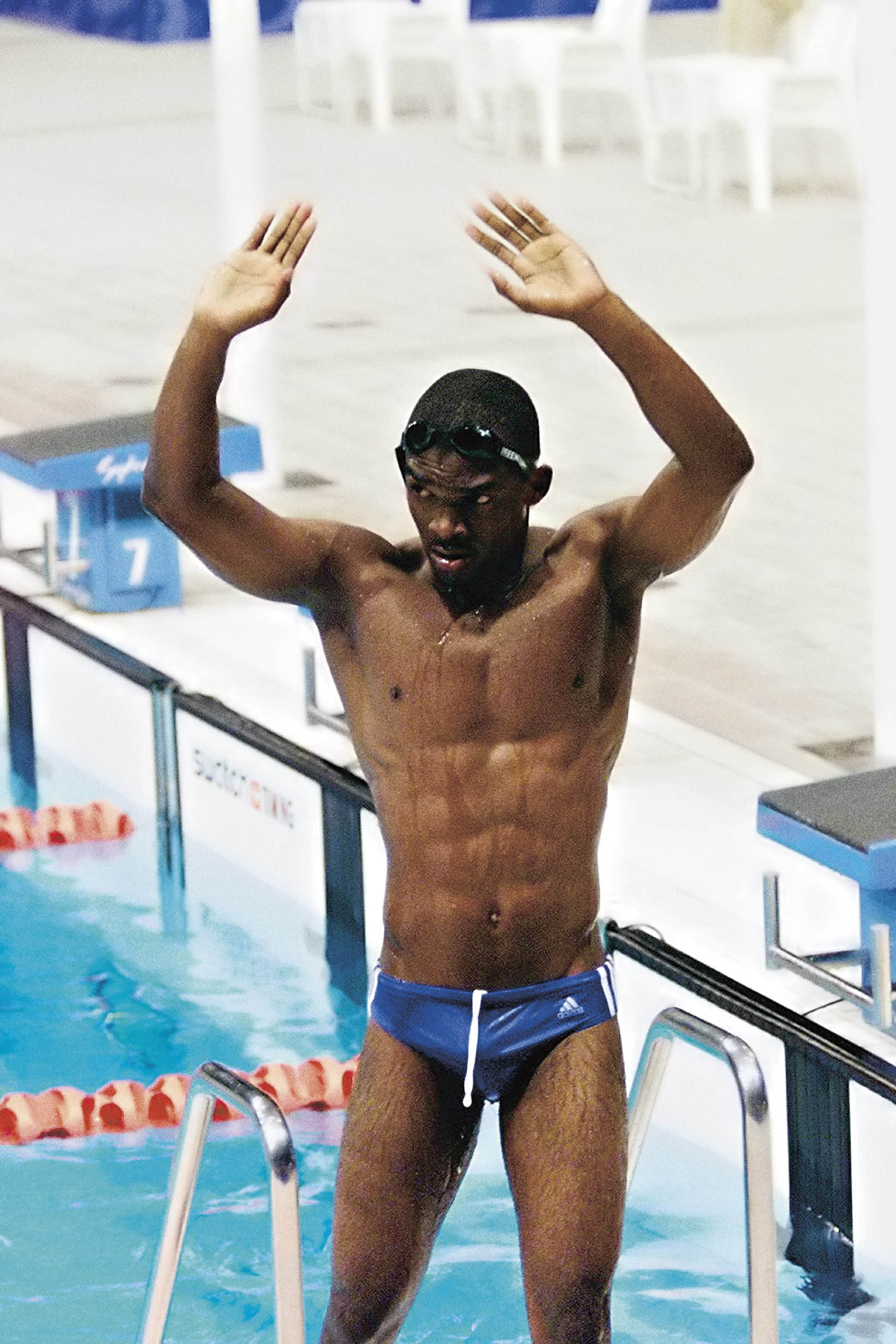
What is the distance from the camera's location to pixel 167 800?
26.1ft

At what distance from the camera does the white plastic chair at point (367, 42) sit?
A: 21391 millimetres

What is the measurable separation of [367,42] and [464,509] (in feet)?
62.6

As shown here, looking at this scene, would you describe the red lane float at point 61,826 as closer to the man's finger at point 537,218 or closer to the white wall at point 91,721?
the white wall at point 91,721

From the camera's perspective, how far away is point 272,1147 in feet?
11.2

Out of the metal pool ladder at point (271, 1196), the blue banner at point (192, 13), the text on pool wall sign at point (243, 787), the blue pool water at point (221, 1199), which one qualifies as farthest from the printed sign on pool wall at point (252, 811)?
→ the blue banner at point (192, 13)

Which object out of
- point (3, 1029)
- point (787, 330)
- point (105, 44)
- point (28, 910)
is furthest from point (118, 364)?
point (105, 44)

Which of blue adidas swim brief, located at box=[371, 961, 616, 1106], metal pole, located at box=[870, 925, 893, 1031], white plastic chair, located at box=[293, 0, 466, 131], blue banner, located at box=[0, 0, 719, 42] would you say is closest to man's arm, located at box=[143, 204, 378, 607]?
blue adidas swim brief, located at box=[371, 961, 616, 1106]

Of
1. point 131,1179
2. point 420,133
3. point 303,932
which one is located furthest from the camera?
point 420,133

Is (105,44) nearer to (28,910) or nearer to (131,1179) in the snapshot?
(28,910)

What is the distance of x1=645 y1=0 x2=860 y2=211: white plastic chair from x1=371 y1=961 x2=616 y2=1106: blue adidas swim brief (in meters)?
14.3

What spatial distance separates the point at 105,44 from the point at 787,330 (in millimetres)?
14698

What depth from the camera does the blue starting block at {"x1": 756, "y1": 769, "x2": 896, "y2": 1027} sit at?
4.98 meters

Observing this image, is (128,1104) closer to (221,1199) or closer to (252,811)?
(221,1199)

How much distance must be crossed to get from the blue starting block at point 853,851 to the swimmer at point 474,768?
1527 millimetres
